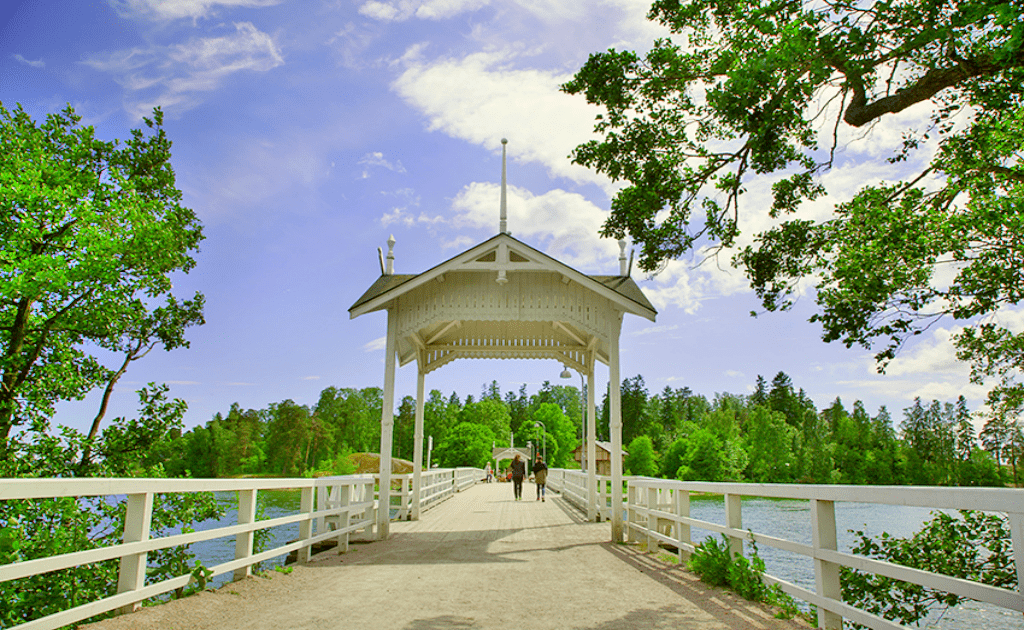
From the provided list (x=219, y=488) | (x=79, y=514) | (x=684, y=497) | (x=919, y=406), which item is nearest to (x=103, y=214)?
(x=79, y=514)

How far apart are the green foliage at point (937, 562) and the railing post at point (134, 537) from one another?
651 cm

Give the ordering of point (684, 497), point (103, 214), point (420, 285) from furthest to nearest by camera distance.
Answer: point (103, 214)
point (420, 285)
point (684, 497)

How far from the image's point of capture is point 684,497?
684 centimetres

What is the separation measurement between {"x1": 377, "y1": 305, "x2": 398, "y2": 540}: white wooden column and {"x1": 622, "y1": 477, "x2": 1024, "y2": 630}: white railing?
4.68 meters

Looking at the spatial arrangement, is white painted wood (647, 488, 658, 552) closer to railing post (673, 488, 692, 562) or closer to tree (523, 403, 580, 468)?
railing post (673, 488, 692, 562)

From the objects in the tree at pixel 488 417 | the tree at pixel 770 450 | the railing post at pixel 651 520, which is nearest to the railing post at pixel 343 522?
the railing post at pixel 651 520

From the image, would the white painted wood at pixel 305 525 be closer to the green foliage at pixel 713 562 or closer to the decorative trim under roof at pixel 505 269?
the decorative trim under roof at pixel 505 269

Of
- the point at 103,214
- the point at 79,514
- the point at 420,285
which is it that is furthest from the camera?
the point at 103,214

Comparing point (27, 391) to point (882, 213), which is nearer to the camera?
point (882, 213)

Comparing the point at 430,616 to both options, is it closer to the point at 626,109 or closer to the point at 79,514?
the point at 626,109

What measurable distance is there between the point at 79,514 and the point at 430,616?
729cm

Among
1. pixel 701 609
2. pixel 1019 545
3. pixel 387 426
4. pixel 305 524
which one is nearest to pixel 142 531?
pixel 305 524

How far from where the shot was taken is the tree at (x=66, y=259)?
36.5 ft

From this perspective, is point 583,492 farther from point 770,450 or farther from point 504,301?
point 770,450
